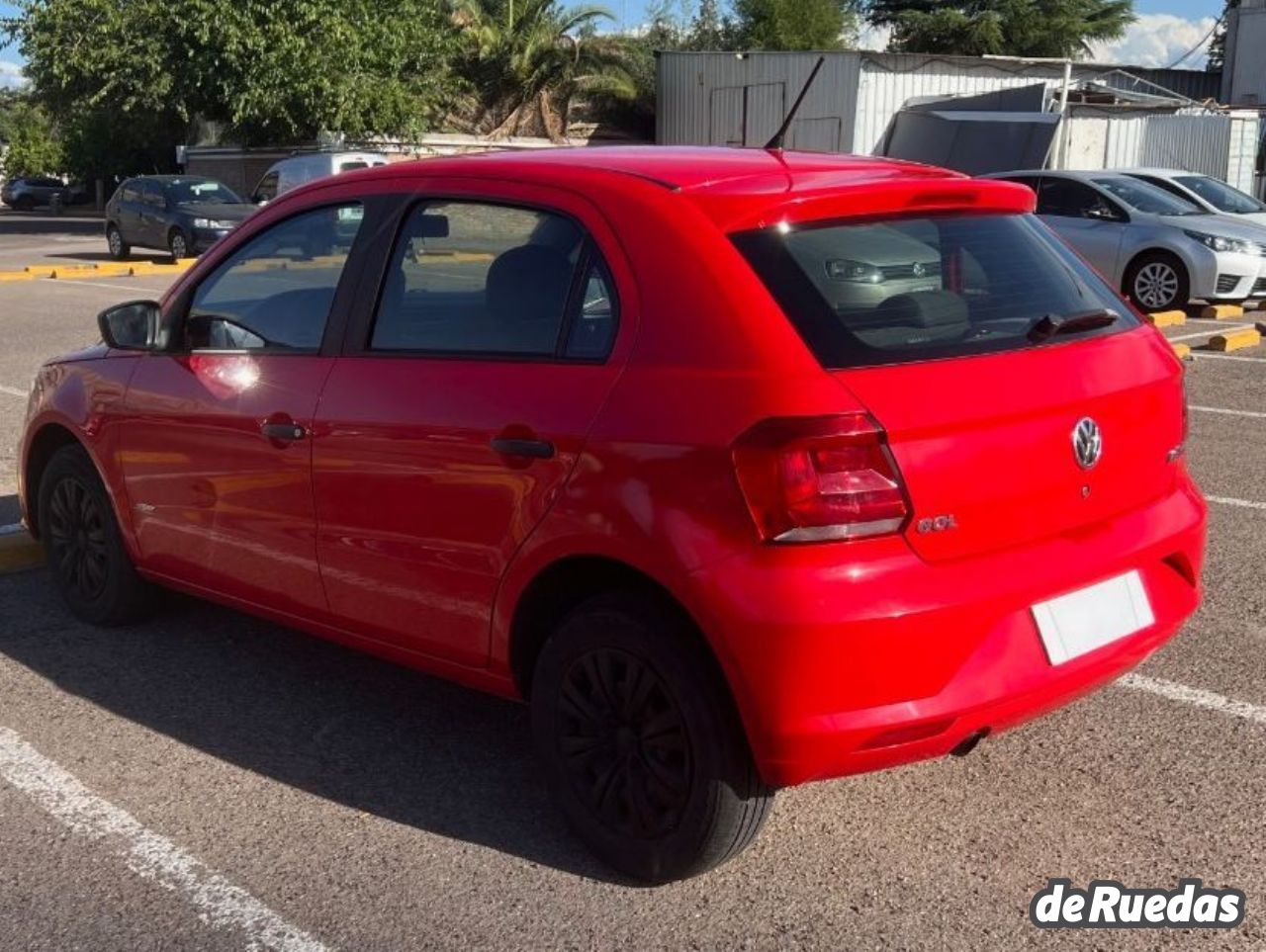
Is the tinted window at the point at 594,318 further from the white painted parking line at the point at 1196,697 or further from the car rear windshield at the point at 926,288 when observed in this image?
the white painted parking line at the point at 1196,697

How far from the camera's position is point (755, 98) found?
36.8 metres

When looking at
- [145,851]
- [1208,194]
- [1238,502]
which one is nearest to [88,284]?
[1208,194]

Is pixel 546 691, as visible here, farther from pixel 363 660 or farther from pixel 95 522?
pixel 95 522

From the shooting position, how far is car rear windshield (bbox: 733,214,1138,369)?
339cm

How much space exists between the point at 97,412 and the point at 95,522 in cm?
46

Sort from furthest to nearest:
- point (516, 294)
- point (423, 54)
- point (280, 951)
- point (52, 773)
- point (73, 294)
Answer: point (423, 54)
point (73, 294)
point (52, 773)
point (516, 294)
point (280, 951)

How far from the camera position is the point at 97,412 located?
5.19 meters

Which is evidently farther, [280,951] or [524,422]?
[524,422]

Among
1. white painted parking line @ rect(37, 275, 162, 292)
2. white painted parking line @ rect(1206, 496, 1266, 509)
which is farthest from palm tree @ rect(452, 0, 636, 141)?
white painted parking line @ rect(1206, 496, 1266, 509)

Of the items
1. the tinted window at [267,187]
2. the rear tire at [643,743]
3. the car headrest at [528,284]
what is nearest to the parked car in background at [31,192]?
the tinted window at [267,187]

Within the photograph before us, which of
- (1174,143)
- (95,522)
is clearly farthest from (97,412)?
(1174,143)

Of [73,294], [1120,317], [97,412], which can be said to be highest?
[1120,317]

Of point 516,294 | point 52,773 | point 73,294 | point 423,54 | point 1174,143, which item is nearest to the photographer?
Result: point 516,294

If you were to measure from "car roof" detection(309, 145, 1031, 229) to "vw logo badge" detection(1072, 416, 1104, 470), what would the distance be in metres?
0.72
